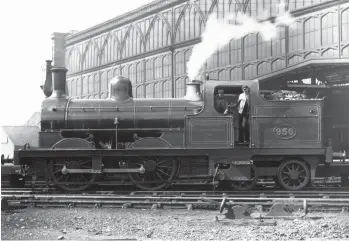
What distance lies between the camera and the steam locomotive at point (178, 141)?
1185 centimetres

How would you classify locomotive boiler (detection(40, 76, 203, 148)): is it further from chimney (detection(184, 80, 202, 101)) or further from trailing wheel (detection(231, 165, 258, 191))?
trailing wheel (detection(231, 165, 258, 191))

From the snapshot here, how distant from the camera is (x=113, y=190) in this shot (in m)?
12.7

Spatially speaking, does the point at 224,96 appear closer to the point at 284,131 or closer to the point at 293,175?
the point at 284,131

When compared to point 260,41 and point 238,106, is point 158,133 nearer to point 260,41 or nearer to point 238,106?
point 238,106

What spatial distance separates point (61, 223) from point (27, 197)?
2.64 metres

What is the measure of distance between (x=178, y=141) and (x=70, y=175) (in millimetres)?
2878

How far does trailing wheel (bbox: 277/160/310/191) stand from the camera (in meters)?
11.9

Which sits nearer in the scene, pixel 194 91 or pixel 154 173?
pixel 154 173

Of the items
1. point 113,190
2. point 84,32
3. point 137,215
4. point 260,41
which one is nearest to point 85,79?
point 84,32

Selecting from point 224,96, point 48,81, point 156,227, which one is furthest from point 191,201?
point 48,81

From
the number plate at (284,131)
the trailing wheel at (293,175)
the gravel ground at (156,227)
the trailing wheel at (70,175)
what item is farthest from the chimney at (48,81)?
the trailing wheel at (293,175)

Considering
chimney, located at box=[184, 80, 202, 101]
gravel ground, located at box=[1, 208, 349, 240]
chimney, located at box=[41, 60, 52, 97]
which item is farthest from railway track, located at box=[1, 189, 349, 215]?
chimney, located at box=[41, 60, 52, 97]

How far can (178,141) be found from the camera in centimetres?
1201

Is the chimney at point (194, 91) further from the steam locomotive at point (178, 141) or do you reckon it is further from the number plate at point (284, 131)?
the number plate at point (284, 131)
